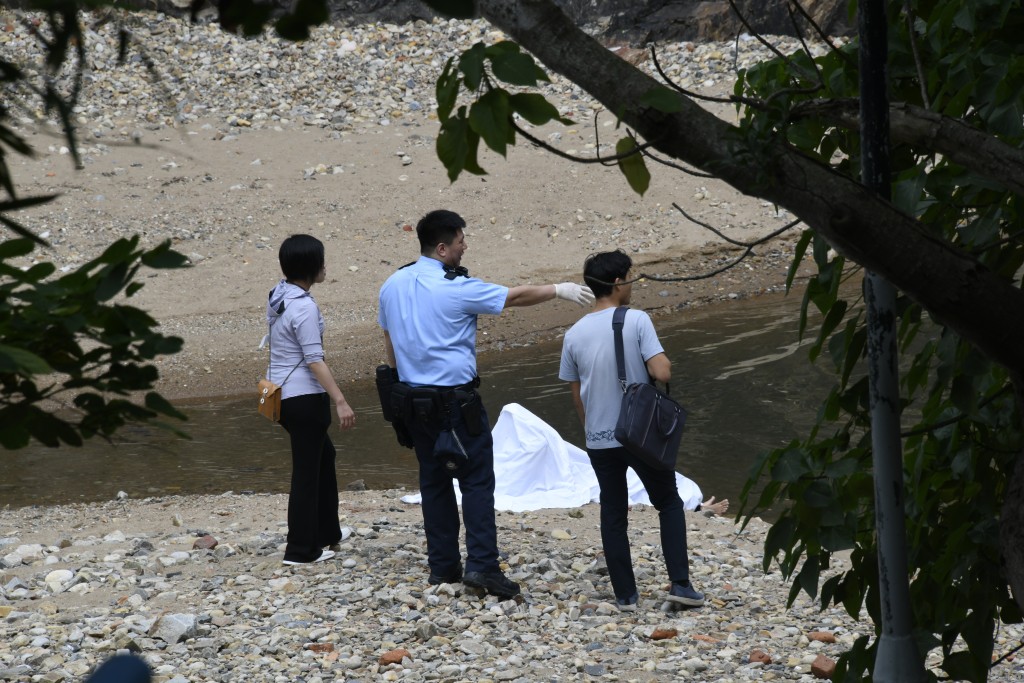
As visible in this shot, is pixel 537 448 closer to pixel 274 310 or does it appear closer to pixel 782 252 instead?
pixel 274 310

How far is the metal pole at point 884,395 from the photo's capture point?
2467 mm

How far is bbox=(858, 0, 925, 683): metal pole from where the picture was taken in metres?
2.47

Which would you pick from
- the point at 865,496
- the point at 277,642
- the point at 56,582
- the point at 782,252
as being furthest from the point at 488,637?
the point at 782,252

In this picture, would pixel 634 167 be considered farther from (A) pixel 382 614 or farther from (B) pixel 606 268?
(A) pixel 382 614

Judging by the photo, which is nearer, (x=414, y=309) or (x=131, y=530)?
(x=414, y=309)

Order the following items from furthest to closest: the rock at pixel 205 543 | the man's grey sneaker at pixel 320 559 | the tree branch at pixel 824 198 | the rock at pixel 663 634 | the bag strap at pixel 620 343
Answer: the rock at pixel 205 543, the man's grey sneaker at pixel 320 559, the bag strap at pixel 620 343, the rock at pixel 663 634, the tree branch at pixel 824 198

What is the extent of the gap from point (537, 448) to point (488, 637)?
3.35 metres

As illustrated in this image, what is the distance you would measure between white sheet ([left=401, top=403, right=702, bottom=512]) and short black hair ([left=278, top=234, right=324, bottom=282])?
2.89m

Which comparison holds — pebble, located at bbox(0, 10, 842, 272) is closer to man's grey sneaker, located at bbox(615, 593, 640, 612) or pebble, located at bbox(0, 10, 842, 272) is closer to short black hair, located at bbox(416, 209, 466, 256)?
short black hair, located at bbox(416, 209, 466, 256)

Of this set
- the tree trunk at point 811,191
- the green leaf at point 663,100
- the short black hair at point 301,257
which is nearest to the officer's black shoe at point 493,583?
the short black hair at point 301,257

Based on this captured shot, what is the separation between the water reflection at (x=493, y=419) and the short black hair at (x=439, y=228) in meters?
4.07

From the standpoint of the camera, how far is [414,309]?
6.12 meters

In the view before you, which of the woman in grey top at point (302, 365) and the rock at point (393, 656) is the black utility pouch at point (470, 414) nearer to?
the woman in grey top at point (302, 365)

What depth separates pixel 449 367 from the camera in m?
6.11
